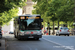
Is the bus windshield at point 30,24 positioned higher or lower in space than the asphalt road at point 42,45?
higher

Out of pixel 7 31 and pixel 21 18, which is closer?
pixel 21 18

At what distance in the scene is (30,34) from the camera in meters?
25.0

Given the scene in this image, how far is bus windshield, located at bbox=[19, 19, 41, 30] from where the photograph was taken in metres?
24.9

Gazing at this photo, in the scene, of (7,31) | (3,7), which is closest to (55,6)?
(3,7)

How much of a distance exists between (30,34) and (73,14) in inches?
999

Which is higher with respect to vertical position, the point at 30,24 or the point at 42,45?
the point at 30,24

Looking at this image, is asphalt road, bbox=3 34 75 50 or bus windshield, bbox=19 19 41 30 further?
bus windshield, bbox=19 19 41 30

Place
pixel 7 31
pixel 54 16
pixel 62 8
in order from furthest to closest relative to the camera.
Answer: pixel 7 31
pixel 54 16
pixel 62 8

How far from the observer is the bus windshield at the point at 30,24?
2488 centimetres

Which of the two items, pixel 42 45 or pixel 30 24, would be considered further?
pixel 30 24

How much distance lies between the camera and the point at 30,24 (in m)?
24.9

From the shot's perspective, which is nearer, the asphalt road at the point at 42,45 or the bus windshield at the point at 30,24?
the asphalt road at the point at 42,45

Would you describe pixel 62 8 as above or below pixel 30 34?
above

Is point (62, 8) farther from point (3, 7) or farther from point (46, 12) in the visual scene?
point (3, 7)
